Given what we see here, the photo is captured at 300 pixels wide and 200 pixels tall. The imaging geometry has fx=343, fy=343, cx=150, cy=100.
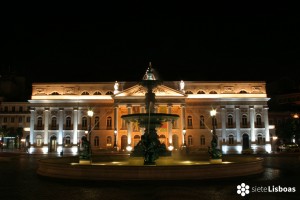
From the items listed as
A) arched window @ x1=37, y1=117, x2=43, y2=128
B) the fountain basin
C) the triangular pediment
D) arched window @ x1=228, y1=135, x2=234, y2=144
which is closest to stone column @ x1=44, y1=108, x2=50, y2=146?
arched window @ x1=37, y1=117, x2=43, y2=128

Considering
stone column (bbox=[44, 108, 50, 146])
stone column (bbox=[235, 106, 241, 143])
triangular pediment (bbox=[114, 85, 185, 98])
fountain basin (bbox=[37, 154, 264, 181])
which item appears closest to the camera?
fountain basin (bbox=[37, 154, 264, 181])

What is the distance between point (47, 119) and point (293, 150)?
41.5 m

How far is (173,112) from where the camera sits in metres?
62.6

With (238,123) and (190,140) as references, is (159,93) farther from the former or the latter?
(238,123)

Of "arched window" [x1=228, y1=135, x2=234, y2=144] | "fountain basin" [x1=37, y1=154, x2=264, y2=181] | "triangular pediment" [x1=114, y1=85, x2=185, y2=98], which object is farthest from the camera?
"arched window" [x1=228, y1=135, x2=234, y2=144]

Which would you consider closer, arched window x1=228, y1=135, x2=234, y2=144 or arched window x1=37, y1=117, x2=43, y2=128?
arched window x1=228, y1=135, x2=234, y2=144

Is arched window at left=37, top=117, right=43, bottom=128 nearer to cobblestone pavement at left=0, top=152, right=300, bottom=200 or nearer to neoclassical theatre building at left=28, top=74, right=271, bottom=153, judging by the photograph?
neoclassical theatre building at left=28, top=74, right=271, bottom=153

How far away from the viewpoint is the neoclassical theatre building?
2436 inches

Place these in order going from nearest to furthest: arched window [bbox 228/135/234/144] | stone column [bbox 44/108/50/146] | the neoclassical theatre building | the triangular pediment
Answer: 1. the triangular pediment
2. the neoclassical theatre building
3. stone column [bbox 44/108/50/146]
4. arched window [bbox 228/135/234/144]

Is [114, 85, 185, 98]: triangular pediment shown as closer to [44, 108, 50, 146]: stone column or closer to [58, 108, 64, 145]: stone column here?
[58, 108, 64, 145]: stone column

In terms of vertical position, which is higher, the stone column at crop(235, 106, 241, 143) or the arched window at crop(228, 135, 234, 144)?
the stone column at crop(235, 106, 241, 143)

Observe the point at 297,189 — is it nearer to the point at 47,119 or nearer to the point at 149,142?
the point at 149,142

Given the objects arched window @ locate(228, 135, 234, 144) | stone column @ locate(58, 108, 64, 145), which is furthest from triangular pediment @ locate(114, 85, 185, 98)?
arched window @ locate(228, 135, 234, 144)

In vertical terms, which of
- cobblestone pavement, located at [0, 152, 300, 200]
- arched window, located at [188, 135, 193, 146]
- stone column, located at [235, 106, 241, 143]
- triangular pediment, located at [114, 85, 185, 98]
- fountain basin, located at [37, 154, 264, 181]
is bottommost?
cobblestone pavement, located at [0, 152, 300, 200]
